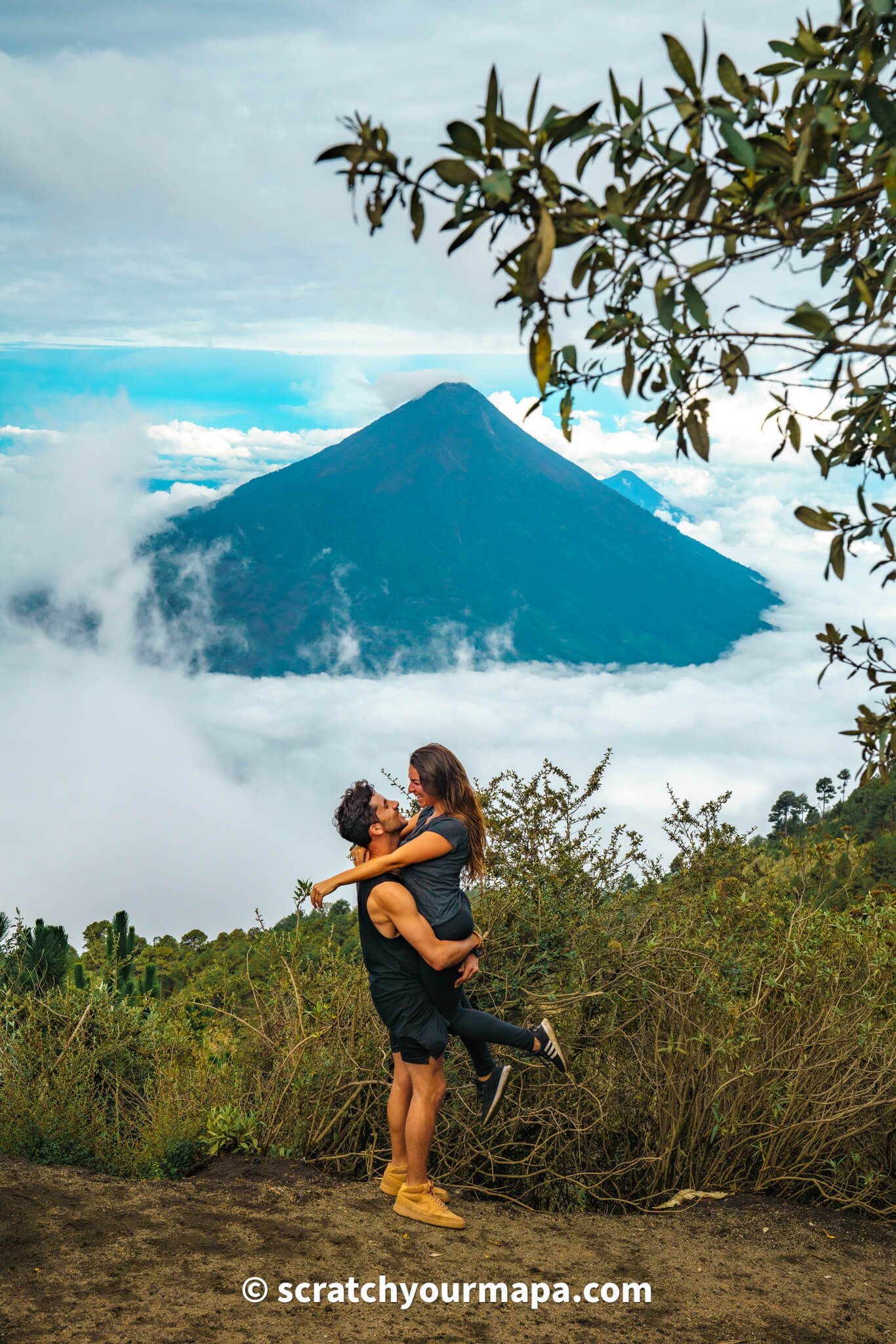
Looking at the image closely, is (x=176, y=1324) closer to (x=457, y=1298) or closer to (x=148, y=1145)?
(x=457, y=1298)

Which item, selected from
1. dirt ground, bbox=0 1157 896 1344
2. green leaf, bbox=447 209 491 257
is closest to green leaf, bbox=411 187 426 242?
green leaf, bbox=447 209 491 257

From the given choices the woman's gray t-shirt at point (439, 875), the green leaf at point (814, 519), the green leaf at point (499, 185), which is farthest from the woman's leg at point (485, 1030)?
the green leaf at point (499, 185)

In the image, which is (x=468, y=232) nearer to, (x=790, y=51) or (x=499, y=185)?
(x=499, y=185)

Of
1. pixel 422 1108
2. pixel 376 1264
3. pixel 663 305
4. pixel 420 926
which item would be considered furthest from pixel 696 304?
pixel 376 1264

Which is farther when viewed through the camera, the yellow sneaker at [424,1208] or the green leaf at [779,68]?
the yellow sneaker at [424,1208]

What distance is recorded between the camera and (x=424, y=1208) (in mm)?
4633

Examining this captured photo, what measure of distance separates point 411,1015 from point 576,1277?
1.20 metres

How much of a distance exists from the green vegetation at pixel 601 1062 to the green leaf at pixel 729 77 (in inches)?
156

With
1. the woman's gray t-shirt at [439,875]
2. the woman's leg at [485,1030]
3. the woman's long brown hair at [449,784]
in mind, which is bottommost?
the woman's leg at [485,1030]

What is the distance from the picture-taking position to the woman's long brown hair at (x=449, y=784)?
A: 4.51 metres

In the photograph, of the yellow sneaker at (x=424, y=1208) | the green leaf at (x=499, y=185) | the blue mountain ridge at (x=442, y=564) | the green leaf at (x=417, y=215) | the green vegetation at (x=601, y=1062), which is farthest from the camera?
the blue mountain ridge at (x=442, y=564)

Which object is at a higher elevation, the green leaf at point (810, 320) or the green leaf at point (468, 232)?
the green leaf at point (468, 232)

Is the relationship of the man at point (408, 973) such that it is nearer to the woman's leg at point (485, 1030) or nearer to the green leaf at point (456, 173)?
the woman's leg at point (485, 1030)

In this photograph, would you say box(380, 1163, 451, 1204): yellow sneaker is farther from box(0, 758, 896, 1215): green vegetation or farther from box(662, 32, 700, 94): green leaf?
box(662, 32, 700, 94): green leaf
